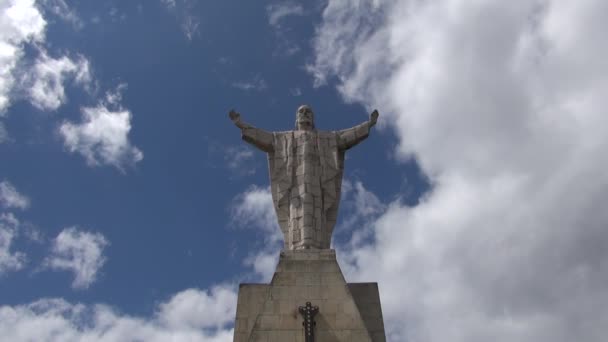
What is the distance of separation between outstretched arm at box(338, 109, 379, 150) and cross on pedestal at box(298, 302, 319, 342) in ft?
18.1

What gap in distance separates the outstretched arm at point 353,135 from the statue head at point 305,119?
98cm

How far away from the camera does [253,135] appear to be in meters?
18.3

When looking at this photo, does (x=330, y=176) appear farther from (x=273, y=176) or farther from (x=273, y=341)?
(x=273, y=341)

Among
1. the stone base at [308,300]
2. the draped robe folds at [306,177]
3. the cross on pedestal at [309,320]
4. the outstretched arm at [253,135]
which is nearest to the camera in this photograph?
the cross on pedestal at [309,320]

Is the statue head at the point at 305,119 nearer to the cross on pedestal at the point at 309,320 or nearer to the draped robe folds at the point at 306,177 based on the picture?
the draped robe folds at the point at 306,177

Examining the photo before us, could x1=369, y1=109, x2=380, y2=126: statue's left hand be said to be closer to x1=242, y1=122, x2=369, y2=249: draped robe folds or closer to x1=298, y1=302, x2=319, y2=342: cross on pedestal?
x1=242, y1=122, x2=369, y2=249: draped robe folds

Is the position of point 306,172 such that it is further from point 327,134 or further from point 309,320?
point 309,320

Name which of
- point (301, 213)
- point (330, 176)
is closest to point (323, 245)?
point (301, 213)

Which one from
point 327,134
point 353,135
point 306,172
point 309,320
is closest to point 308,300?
point 309,320

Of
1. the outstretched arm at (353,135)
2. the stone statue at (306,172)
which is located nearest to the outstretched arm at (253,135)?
the stone statue at (306,172)

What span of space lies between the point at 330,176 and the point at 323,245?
7.32 feet

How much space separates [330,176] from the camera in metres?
17.8

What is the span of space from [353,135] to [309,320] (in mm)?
6313

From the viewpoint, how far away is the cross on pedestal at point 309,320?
1433 centimetres
